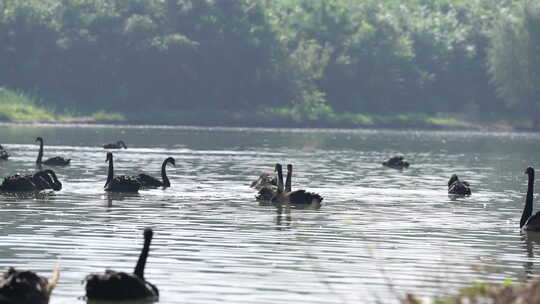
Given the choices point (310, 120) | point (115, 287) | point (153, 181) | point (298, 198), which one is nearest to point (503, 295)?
point (115, 287)

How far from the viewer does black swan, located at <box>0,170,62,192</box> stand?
41.2 meters

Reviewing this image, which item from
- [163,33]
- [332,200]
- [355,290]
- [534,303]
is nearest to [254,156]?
[332,200]

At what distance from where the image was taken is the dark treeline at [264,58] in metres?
136

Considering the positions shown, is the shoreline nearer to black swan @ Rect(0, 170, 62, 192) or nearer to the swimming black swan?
the swimming black swan

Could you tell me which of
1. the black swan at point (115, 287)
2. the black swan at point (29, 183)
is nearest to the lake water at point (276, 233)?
the black swan at point (29, 183)

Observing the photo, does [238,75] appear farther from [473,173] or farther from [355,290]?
[355,290]

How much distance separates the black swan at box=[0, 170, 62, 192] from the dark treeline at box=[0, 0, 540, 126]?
88465mm

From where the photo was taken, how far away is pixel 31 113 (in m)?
124

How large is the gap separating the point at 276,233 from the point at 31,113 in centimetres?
9525

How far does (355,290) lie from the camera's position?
72.9 feet

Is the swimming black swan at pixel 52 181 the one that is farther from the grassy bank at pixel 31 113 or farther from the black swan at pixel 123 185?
the grassy bank at pixel 31 113

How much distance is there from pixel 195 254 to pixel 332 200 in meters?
15.9

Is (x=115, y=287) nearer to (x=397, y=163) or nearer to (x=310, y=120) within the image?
(x=397, y=163)

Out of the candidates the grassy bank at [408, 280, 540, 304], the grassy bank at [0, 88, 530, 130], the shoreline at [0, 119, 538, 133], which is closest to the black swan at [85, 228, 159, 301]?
the grassy bank at [408, 280, 540, 304]
